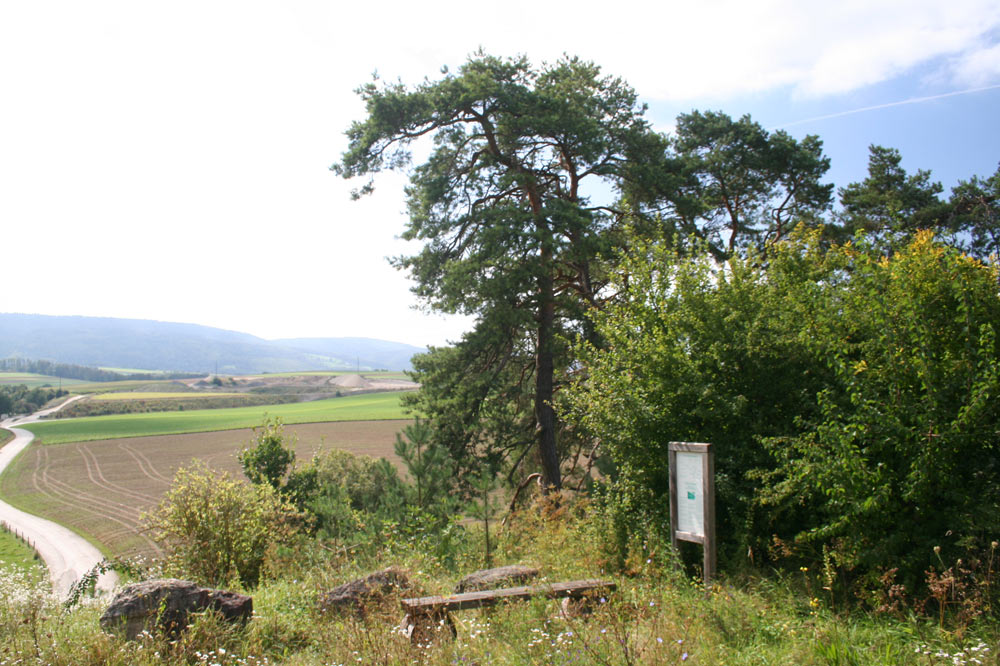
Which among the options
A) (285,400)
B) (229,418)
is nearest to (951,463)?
(229,418)

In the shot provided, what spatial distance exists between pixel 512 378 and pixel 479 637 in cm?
1275

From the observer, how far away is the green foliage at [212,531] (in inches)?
318

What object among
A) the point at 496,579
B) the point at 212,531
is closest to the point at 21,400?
the point at 212,531

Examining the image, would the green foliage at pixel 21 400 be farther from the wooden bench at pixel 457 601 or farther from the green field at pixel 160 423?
the wooden bench at pixel 457 601

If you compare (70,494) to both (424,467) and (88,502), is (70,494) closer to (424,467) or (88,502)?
(88,502)

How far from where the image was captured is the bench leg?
466 cm

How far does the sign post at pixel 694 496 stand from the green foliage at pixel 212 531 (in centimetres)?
524

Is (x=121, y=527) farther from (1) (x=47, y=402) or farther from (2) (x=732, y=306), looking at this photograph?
(1) (x=47, y=402)

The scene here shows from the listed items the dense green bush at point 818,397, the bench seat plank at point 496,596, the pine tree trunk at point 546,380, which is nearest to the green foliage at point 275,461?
the pine tree trunk at point 546,380

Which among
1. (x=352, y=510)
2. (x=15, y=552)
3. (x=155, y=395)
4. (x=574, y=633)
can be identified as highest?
(x=574, y=633)

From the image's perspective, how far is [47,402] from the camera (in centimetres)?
12700

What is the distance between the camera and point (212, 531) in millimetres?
8148

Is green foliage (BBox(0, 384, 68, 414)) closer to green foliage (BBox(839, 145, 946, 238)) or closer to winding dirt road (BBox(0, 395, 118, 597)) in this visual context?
winding dirt road (BBox(0, 395, 118, 597))

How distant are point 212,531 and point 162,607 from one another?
3.37 metres
